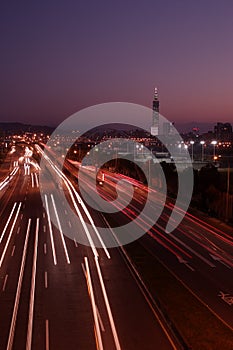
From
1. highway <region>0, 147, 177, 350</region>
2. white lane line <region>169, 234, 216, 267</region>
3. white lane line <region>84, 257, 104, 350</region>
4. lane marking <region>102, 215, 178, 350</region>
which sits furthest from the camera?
white lane line <region>169, 234, 216, 267</region>

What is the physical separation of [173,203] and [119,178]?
25.6 metres

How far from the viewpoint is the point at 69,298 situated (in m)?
16.4

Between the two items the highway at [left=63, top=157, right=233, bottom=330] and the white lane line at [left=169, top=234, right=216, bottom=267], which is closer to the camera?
the highway at [left=63, top=157, right=233, bottom=330]

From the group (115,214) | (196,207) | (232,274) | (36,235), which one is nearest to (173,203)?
(196,207)

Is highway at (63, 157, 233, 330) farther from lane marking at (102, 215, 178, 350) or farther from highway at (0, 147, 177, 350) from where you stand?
highway at (0, 147, 177, 350)

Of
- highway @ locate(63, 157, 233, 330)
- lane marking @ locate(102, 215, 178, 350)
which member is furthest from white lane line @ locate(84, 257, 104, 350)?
highway @ locate(63, 157, 233, 330)

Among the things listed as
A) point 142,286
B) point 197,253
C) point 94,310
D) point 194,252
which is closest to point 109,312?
point 94,310

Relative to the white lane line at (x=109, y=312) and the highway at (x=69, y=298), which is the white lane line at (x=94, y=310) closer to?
the highway at (x=69, y=298)

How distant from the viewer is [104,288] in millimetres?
17484

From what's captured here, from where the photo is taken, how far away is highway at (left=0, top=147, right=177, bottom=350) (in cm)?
1291

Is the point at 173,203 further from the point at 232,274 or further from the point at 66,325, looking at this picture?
the point at 66,325

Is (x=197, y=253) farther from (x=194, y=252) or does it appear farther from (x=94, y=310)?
(x=94, y=310)

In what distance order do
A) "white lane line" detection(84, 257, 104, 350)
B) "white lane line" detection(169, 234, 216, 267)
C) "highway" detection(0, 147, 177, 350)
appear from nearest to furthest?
"white lane line" detection(84, 257, 104, 350), "highway" detection(0, 147, 177, 350), "white lane line" detection(169, 234, 216, 267)

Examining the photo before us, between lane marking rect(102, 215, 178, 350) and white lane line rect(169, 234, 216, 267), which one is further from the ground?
white lane line rect(169, 234, 216, 267)
